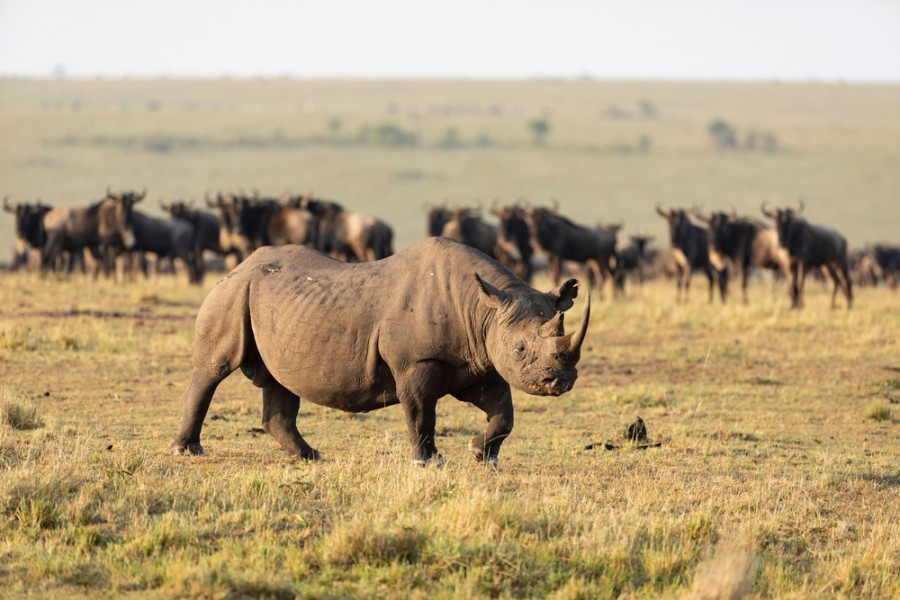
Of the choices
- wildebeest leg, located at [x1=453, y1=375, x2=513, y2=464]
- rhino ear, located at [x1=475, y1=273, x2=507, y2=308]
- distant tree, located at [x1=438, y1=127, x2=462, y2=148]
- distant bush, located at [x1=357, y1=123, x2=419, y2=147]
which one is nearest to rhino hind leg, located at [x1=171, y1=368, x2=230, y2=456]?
wildebeest leg, located at [x1=453, y1=375, x2=513, y2=464]

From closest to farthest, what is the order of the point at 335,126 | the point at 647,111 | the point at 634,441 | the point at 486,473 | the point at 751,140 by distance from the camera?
the point at 486,473, the point at 634,441, the point at 751,140, the point at 335,126, the point at 647,111

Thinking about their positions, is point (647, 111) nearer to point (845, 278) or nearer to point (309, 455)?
point (845, 278)

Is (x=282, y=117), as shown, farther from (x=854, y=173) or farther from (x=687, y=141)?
(x=854, y=173)

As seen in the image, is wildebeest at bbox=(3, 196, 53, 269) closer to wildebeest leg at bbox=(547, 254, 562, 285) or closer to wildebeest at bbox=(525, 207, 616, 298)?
wildebeest at bbox=(525, 207, 616, 298)

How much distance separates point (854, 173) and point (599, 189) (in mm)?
18059

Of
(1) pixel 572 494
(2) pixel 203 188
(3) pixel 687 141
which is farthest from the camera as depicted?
(3) pixel 687 141

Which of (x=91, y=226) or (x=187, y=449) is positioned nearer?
(x=187, y=449)

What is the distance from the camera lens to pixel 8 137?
3637 inches

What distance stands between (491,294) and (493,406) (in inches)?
35.2

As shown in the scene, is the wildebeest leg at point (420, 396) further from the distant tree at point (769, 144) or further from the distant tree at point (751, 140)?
the distant tree at point (751, 140)

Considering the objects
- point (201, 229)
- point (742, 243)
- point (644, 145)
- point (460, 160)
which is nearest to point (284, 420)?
point (742, 243)

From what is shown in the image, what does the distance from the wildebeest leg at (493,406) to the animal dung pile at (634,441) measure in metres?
1.79

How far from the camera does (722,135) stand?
4227 inches

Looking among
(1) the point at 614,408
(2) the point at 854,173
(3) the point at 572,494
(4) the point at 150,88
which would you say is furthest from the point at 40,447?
(4) the point at 150,88
